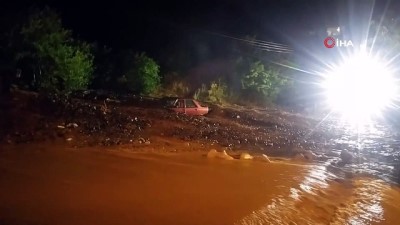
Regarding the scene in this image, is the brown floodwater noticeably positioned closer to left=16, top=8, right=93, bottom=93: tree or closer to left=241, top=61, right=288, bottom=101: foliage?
left=16, top=8, right=93, bottom=93: tree

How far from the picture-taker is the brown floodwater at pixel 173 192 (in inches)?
227

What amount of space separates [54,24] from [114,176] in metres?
12.5

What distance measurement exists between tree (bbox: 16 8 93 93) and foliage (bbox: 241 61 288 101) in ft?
40.2

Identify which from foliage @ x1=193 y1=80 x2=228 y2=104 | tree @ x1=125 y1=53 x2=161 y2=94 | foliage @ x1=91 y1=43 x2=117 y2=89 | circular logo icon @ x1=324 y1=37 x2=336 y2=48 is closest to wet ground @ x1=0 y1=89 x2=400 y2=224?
tree @ x1=125 y1=53 x2=161 y2=94

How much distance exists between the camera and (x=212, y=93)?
25672mm

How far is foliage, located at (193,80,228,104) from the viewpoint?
25511 mm

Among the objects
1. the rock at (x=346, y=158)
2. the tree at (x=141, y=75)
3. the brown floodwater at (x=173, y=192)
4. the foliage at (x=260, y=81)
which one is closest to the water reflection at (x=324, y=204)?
the brown floodwater at (x=173, y=192)

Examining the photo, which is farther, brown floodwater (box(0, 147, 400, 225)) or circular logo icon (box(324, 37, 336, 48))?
circular logo icon (box(324, 37, 336, 48))

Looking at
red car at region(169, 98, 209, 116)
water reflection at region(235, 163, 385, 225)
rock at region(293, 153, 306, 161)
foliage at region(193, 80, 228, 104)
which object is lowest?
water reflection at region(235, 163, 385, 225)

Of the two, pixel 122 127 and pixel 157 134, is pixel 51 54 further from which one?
pixel 157 134

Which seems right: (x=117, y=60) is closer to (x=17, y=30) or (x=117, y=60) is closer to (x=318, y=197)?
(x=17, y=30)

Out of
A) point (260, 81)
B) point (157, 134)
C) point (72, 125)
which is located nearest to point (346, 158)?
point (157, 134)

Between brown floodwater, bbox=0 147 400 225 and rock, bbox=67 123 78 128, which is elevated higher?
rock, bbox=67 123 78 128

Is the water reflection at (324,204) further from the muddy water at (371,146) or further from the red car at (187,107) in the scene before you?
the red car at (187,107)
